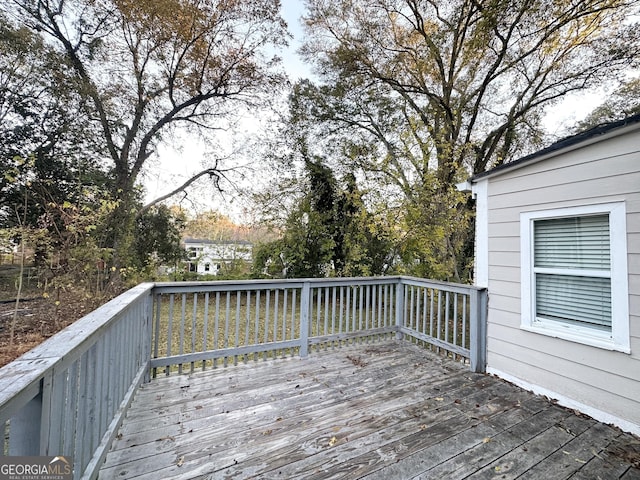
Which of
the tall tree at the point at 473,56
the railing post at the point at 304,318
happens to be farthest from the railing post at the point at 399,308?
the tall tree at the point at 473,56

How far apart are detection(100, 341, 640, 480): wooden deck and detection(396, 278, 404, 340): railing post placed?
1.26 metres

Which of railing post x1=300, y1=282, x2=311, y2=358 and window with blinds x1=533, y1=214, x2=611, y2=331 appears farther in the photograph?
railing post x1=300, y1=282, x2=311, y2=358

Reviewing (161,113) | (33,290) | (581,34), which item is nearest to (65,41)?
(161,113)

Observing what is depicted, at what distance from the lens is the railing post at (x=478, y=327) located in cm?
325

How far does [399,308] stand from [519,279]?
179 cm

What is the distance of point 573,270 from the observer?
Result: 2602mm

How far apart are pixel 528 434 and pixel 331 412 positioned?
1520mm

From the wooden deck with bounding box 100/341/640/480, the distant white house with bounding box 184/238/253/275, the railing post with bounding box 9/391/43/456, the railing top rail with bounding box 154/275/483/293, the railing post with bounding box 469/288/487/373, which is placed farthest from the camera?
the distant white house with bounding box 184/238/253/275

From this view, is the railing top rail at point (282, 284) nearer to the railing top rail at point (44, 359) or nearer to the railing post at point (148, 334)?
the railing post at point (148, 334)

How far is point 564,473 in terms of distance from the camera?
1.75 m

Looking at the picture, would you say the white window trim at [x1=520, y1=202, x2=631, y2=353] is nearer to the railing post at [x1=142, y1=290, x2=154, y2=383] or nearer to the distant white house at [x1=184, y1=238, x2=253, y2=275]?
the railing post at [x1=142, y1=290, x2=154, y2=383]

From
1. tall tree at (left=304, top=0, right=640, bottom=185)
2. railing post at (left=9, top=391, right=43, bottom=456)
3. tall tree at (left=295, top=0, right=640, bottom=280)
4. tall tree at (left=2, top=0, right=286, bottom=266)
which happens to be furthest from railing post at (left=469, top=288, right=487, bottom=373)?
tall tree at (left=2, top=0, right=286, bottom=266)

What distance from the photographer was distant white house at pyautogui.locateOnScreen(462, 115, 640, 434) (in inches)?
88.1

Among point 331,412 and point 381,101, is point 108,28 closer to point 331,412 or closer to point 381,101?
point 381,101
